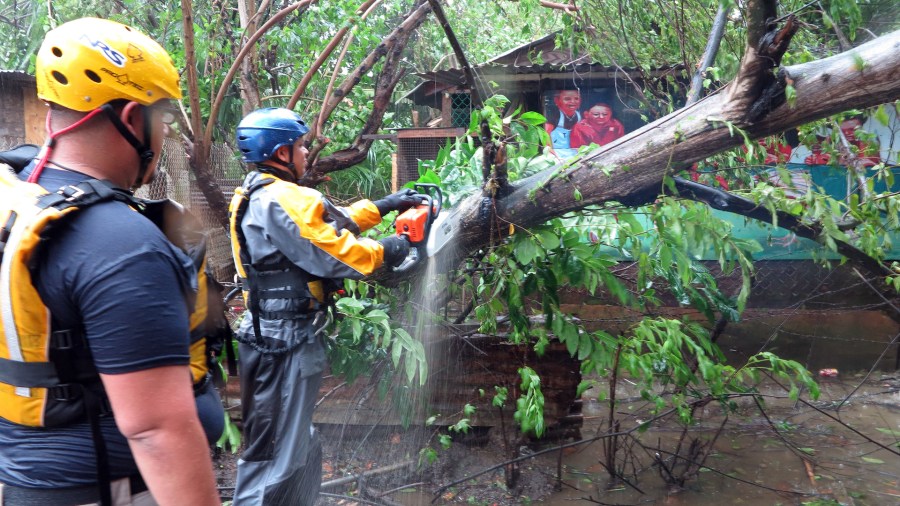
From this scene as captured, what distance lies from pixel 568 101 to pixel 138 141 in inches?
282

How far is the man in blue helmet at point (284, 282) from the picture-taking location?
9.46 ft

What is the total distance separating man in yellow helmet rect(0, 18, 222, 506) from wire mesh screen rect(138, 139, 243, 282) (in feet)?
13.1

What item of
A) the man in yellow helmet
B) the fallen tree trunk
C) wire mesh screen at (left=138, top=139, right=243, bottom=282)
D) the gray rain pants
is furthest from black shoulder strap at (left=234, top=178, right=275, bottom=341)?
wire mesh screen at (left=138, top=139, right=243, bottom=282)

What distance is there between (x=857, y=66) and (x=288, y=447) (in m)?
2.83

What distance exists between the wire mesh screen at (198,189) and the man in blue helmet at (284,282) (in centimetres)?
231

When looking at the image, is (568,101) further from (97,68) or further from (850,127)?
(97,68)

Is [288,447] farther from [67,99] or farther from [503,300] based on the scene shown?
[67,99]

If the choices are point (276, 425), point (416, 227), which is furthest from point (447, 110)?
point (276, 425)

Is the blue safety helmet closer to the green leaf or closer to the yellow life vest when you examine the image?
the green leaf

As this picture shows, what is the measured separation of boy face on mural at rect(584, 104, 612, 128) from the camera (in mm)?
8156

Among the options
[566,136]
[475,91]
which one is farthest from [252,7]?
[566,136]

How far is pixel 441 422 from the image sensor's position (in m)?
4.45

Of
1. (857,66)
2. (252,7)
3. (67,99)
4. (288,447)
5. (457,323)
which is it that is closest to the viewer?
(67,99)

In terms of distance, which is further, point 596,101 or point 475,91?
point 596,101
